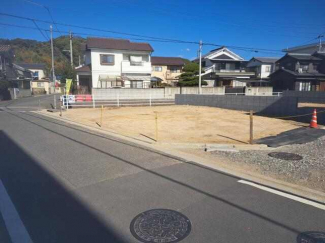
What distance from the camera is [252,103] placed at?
16438 millimetres

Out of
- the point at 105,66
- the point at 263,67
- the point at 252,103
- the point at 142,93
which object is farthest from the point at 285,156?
the point at 263,67

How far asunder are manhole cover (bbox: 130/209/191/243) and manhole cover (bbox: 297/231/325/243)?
1367 millimetres

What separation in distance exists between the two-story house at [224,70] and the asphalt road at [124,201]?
109ft

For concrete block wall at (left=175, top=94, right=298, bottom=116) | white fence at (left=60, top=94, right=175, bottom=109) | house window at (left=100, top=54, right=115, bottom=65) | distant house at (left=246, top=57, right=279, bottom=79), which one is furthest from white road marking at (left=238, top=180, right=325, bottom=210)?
distant house at (left=246, top=57, right=279, bottom=79)

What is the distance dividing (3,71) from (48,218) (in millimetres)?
42190

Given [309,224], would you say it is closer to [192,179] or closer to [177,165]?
[192,179]

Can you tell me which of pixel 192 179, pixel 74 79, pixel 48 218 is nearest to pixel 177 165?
pixel 192 179

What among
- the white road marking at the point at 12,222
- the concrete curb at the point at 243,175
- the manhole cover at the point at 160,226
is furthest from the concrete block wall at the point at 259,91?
the white road marking at the point at 12,222

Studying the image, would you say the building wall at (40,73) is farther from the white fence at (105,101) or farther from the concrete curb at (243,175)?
the concrete curb at (243,175)

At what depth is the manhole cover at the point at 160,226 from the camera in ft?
9.11

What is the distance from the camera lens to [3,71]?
36.3 m

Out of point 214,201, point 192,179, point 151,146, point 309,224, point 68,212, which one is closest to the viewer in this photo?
point 309,224

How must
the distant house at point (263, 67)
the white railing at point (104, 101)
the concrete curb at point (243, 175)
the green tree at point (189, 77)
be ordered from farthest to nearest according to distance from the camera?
the distant house at point (263, 67), the green tree at point (189, 77), the white railing at point (104, 101), the concrete curb at point (243, 175)

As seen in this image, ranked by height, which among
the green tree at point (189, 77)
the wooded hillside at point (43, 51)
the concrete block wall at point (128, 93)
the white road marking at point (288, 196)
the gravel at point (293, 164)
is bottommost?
the white road marking at point (288, 196)
